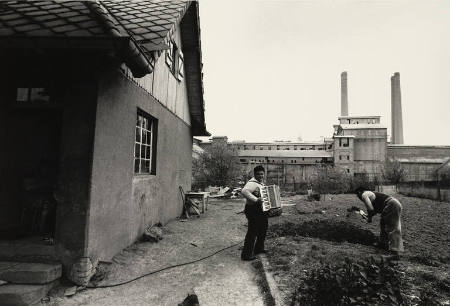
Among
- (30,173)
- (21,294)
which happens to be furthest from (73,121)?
(21,294)

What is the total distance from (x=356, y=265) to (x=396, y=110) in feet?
180

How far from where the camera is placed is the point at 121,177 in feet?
18.3

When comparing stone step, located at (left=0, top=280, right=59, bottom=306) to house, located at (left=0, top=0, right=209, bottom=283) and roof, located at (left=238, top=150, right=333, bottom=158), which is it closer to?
house, located at (left=0, top=0, right=209, bottom=283)

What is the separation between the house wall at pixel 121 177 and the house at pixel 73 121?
31mm

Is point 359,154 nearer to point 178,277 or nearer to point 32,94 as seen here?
point 178,277

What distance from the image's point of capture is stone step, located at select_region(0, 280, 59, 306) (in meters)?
3.48

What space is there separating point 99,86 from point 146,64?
883 mm

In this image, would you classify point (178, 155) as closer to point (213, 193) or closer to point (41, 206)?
point (41, 206)

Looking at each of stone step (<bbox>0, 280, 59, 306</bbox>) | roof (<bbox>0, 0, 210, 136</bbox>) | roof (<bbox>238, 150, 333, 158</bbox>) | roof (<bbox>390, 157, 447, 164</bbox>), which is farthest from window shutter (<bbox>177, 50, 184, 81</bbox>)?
roof (<bbox>390, 157, 447, 164</bbox>)

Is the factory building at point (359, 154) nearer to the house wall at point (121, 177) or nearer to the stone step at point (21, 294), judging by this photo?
the house wall at point (121, 177)

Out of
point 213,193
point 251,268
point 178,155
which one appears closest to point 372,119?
point 213,193

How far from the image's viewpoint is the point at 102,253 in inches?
190

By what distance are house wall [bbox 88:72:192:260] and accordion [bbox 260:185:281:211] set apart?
2829 mm

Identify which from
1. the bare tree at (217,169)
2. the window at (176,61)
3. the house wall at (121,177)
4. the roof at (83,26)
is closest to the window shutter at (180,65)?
the window at (176,61)
